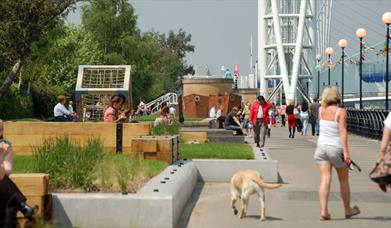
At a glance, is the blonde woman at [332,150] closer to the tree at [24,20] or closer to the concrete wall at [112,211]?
the concrete wall at [112,211]

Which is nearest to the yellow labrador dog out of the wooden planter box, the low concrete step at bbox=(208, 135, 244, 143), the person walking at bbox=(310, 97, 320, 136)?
the wooden planter box

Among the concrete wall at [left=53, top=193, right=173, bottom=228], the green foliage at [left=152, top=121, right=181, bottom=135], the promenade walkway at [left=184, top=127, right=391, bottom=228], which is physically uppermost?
the green foliage at [left=152, top=121, right=181, bottom=135]

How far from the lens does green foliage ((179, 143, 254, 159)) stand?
17.5 metres

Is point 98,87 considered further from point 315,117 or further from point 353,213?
point 353,213

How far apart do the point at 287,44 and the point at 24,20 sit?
6467 centimetres

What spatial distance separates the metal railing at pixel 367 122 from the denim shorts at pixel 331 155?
80.9ft

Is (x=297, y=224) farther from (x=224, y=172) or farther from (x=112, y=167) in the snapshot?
(x=224, y=172)

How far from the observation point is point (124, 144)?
655 inches

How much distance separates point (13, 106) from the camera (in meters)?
49.6

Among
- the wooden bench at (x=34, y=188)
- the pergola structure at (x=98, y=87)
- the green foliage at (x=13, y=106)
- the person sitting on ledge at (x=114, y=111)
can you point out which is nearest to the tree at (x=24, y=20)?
the pergola structure at (x=98, y=87)

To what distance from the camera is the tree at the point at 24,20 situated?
128 ft

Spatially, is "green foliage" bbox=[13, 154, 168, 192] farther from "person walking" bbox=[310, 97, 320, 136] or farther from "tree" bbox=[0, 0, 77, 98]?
"tree" bbox=[0, 0, 77, 98]

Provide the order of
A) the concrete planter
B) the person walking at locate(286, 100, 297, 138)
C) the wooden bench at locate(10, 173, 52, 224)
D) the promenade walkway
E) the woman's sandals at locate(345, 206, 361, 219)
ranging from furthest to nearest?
1. the person walking at locate(286, 100, 297, 138)
2. the woman's sandals at locate(345, 206, 361, 219)
3. the promenade walkway
4. the concrete planter
5. the wooden bench at locate(10, 173, 52, 224)

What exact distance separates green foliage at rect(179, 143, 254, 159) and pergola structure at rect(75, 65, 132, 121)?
513 inches
